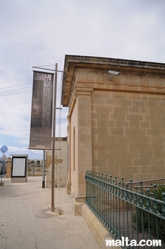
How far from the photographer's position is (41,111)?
771 centimetres

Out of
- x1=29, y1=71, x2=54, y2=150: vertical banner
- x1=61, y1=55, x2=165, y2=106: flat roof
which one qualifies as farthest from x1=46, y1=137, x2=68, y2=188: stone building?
x1=61, y1=55, x2=165, y2=106: flat roof

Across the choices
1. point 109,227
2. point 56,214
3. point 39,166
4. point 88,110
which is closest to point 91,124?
point 88,110

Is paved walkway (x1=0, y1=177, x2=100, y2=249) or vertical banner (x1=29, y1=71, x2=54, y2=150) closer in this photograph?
paved walkway (x1=0, y1=177, x2=100, y2=249)

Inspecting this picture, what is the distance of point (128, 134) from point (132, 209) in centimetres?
393

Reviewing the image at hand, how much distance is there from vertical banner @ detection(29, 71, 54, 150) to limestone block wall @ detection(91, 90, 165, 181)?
1.77 meters

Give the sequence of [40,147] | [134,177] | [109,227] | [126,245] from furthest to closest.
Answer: [40,147], [134,177], [109,227], [126,245]

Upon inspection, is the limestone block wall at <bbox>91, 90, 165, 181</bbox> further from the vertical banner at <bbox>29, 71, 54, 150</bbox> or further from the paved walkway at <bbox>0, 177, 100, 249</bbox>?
the paved walkway at <bbox>0, 177, 100, 249</bbox>

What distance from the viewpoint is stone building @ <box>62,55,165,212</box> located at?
6.91 m

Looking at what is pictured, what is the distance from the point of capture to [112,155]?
700 cm

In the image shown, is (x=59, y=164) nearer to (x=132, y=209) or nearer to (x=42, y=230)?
(x=42, y=230)

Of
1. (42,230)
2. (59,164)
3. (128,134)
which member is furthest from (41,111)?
(59,164)

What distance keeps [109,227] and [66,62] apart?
5342 mm

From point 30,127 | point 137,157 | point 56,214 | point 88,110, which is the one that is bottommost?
point 56,214

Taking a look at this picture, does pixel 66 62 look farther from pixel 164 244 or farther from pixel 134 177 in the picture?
pixel 164 244
